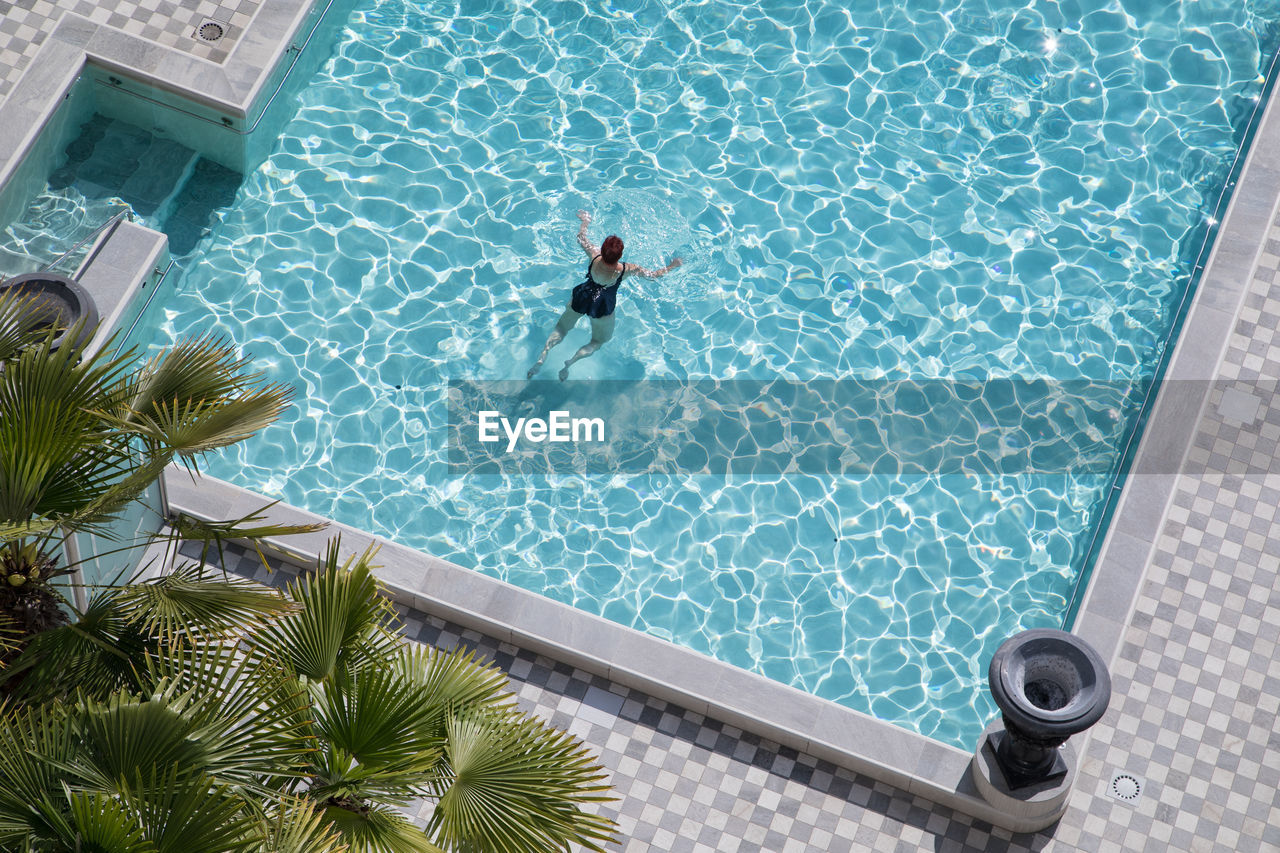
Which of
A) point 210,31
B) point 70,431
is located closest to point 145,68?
point 210,31

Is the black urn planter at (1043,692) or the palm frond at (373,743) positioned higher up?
the palm frond at (373,743)

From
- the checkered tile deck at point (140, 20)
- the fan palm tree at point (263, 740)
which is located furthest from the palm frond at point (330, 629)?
the checkered tile deck at point (140, 20)

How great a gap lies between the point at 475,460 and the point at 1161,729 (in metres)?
4.84

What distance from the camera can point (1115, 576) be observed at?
853cm

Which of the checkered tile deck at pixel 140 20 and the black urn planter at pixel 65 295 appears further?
the checkered tile deck at pixel 140 20

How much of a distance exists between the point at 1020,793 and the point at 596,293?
4.20m

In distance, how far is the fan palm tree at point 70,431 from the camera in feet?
16.5

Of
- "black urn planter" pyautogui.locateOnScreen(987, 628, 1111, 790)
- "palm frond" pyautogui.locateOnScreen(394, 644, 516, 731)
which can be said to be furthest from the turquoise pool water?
"palm frond" pyautogui.locateOnScreen(394, 644, 516, 731)

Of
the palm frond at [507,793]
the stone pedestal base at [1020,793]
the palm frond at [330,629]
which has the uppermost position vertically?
the palm frond at [330,629]

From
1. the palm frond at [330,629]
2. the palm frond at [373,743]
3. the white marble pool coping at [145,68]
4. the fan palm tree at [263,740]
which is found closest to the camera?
the fan palm tree at [263,740]

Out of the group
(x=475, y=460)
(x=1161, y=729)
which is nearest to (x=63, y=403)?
(x=475, y=460)

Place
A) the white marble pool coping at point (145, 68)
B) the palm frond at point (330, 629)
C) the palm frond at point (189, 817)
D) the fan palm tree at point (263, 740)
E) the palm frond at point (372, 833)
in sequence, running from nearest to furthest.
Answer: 1. the palm frond at point (189, 817)
2. the fan palm tree at point (263, 740)
3. the palm frond at point (372, 833)
4. the palm frond at point (330, 629)
5. the white marble pool coping at point (145, 68)

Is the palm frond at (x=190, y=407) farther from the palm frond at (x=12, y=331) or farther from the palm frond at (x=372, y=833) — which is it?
the palm frond at (x=372, y=833)

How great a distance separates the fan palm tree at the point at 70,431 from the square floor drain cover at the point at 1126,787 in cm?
538
